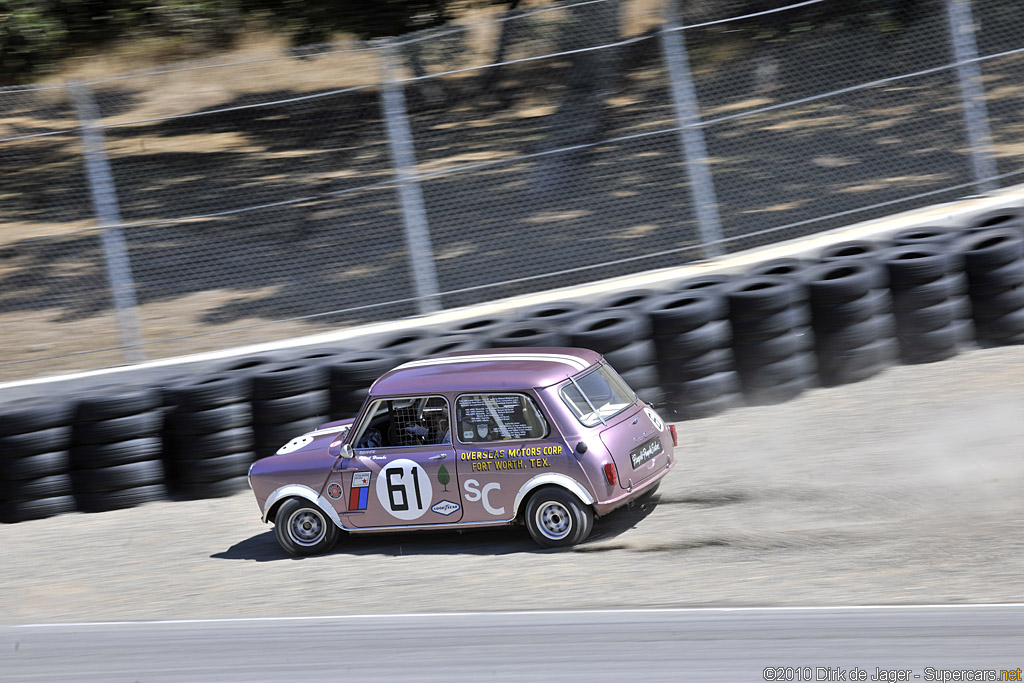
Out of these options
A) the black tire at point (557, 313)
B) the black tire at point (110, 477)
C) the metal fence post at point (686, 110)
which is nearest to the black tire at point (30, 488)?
the black tire at point (110, 477)

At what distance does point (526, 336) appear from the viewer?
8953 mm

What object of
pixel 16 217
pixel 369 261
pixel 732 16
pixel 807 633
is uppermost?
pixel 732 16

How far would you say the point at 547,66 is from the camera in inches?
434

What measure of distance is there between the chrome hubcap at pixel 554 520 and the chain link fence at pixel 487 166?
4.18 metres

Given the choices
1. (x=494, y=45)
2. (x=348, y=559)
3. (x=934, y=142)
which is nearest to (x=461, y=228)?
(x=494, y=45)

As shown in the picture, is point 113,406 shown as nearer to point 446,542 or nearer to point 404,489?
point 404,489

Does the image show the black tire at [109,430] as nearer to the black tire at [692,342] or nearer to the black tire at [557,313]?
the black tire at [557,313]

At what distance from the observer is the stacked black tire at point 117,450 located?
28.2 ft

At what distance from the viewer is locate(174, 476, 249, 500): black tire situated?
8758 mm

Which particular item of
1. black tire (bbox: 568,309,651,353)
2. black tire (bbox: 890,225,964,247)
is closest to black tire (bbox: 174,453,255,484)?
black tire (bbox: 568,309,651,353)

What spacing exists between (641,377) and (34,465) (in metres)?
5.10

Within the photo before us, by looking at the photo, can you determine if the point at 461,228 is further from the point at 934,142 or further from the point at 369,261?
the point at 934,142

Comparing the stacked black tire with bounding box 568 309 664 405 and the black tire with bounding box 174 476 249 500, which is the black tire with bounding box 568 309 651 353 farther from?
the black tire with bounding box 174 476 249 500

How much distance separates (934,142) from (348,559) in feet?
25.3
